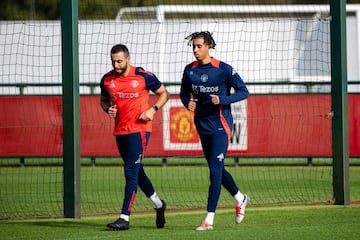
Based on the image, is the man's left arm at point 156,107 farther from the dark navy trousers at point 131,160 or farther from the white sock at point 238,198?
the white sock at point 238,198

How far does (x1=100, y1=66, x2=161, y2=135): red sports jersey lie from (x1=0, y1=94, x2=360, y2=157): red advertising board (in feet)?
27.0

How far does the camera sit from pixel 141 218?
1347cm

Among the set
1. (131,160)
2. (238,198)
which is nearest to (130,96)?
(131,160)

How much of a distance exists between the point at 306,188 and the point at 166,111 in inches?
186

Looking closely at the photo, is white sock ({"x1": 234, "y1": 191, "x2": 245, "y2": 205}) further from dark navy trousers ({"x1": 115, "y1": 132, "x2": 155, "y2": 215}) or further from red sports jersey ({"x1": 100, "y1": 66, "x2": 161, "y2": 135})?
red sports jersey ({"x1": 100, "y1": 66, "x2": 161, "y2": 135})

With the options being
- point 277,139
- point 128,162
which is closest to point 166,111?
point 277,139

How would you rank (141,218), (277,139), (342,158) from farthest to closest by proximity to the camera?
1. (277,139)
2. (342,158)
3. (141,218)

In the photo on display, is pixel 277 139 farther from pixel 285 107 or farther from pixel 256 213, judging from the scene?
pixel 256 213

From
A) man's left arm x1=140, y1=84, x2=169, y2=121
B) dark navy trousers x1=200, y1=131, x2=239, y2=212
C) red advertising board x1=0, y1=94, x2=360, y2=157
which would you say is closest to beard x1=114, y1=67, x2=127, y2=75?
man's left arm x1=140, y1=84, x2=169, y2=121

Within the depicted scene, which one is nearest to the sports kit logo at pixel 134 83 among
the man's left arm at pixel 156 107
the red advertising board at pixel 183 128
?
the man's left arm at pixel 156 107

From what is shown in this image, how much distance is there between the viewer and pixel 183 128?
68.6 ft

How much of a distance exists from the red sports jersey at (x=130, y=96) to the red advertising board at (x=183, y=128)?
8.22m

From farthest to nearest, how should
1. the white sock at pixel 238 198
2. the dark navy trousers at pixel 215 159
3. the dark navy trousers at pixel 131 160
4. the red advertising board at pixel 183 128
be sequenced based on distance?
the red advertising board at pixel 183 128, the white sock at pixel 238 198, the dark navy trousers at pixel 131 160, the dark navy trousers at pixel 215 159

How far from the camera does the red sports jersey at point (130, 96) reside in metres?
12.2
